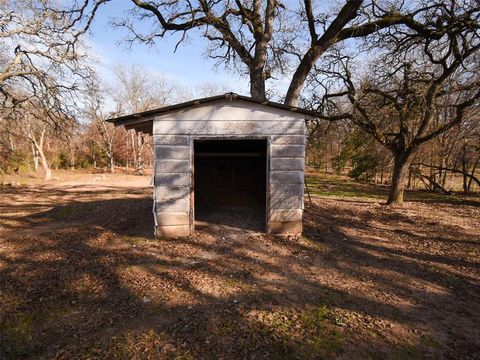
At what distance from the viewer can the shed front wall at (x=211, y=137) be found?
7363mm

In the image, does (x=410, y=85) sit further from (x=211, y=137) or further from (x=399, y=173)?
(x=211, y=137)

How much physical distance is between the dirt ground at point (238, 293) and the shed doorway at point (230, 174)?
2823mm

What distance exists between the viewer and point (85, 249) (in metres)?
7.00

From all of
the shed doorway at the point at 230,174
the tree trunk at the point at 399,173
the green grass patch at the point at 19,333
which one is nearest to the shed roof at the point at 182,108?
the shed doorway at the point at 230,174

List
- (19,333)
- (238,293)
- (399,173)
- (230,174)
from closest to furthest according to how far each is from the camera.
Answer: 1. (19,333)
2. (238,293)
3. (230,174)
4. (399,173)

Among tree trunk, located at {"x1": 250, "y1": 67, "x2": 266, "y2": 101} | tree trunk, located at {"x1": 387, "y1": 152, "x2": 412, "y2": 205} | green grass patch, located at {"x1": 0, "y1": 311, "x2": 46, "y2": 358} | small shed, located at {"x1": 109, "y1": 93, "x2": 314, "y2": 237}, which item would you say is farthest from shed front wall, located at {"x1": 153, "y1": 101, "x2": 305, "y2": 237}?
tree trunk, located at {"x1": 387, "y1": 152, "x2": 412, "y2": 205}

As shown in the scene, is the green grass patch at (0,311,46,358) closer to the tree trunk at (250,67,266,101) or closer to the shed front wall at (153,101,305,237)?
the shed front wall at (153,101,305,237)

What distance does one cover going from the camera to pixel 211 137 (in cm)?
741

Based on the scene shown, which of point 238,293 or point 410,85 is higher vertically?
point 410,85

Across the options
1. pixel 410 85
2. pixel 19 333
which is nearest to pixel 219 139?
pixel 19 333

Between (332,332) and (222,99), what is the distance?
5.39m

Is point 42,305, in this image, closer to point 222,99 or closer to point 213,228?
point 213,228

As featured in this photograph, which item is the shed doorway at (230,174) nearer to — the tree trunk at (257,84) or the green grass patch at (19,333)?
the tree trunk at (257,84)

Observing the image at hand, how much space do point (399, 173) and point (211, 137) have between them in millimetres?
9565
